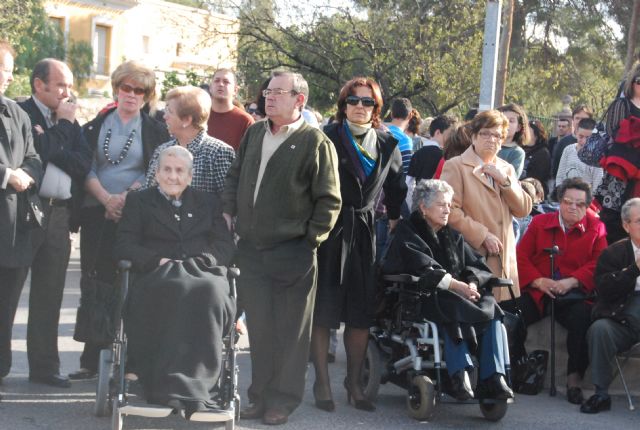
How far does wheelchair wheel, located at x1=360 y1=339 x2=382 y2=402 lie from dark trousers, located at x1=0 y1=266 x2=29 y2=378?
2275 mm

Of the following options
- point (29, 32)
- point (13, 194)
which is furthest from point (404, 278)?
point (29, 32)

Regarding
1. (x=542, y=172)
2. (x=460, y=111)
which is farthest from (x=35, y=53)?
(x=542, y=172)

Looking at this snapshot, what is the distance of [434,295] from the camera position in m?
7.20

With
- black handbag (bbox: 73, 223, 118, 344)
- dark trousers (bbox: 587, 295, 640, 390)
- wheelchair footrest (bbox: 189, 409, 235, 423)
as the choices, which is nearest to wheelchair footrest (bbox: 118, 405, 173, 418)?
wheelchair footrest (bbox: 189, 409, 235, 423)

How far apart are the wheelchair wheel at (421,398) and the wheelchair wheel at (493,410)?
37cm

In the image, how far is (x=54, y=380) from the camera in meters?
7.40

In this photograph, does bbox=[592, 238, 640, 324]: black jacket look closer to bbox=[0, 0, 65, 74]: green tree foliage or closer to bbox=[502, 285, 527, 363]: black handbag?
bbox=[502, 285, 527, 363]: black handbag

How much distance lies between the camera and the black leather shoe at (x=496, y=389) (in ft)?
22.9

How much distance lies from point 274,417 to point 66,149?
222 centimetres

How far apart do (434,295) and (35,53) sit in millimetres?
34625

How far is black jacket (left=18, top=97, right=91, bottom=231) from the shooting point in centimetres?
732

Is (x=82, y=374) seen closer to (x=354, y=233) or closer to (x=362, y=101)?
(x=354, y=233)

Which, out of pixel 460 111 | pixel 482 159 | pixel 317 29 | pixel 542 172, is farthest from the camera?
pixel 460 111

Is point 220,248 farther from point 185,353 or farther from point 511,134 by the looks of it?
point 511,134
